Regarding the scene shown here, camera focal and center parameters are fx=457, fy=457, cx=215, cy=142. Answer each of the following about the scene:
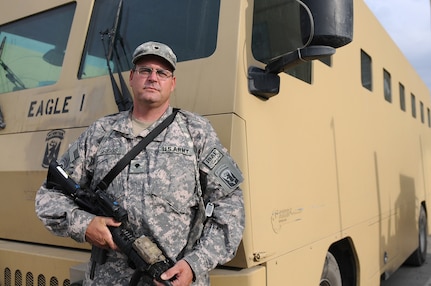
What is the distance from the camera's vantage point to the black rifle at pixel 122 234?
1728mm

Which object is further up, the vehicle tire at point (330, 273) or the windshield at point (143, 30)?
the windshield at point (143, 30)

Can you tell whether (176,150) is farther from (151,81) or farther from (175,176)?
(151,81)

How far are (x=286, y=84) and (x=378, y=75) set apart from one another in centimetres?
218

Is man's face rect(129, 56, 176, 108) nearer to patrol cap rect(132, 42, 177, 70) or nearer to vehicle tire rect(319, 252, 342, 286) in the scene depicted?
patrol cap rect(132, 42, 177, 70)

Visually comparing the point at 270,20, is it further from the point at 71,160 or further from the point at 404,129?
the point at 404,129

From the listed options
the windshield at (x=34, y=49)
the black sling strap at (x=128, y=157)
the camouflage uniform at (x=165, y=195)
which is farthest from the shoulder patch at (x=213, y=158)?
the windshield at (x=34, y=49)

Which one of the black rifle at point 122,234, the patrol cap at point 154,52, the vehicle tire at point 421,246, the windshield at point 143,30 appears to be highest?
the windshield at point 143,30

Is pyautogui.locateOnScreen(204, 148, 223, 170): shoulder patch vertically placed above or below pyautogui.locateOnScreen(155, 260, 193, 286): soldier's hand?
above

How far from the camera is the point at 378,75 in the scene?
4512mm

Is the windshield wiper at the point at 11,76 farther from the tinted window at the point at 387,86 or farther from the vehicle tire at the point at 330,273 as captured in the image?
the tinted window at the point at 387,86

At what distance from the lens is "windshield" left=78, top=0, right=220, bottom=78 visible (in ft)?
8.36

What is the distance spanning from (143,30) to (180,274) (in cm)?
162

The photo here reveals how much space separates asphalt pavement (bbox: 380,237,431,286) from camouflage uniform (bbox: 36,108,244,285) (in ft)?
15.3

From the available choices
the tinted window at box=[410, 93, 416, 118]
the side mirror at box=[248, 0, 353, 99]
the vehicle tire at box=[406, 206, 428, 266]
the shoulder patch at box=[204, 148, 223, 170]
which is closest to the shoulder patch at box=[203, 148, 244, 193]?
the shoulder patch at box=[204, 148, 223, 170]
